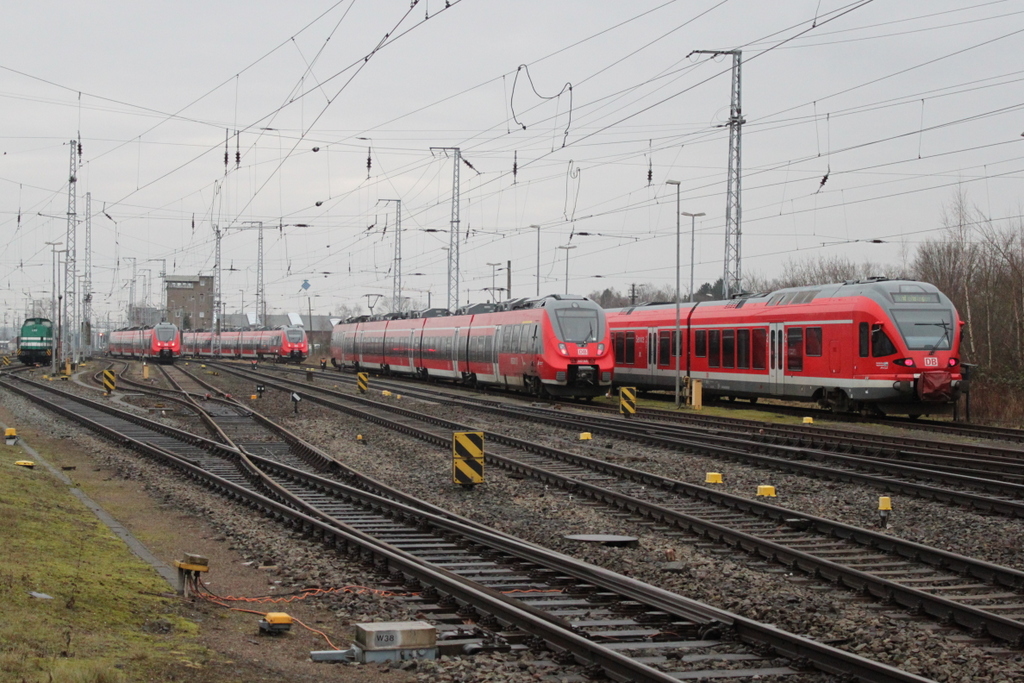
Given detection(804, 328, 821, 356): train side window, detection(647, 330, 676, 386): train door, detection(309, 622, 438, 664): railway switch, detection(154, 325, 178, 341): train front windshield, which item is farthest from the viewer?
detection(154, 325, 178, 341): train front windshield

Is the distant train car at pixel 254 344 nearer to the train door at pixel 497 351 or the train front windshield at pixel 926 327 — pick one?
the train door at pixel 497 351

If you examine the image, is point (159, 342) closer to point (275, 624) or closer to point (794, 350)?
point (794, 350)

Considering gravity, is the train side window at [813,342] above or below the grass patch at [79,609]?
above

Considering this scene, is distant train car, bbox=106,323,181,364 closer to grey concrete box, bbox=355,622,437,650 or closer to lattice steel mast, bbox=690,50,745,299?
lattice steel mast, bbox=690,50,745,299

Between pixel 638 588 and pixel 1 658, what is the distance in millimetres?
5061

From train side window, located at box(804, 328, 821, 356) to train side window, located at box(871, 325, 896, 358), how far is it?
2.11 m

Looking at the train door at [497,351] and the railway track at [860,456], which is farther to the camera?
the train door at [497,351]

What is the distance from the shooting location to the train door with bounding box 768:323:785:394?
2970 cm

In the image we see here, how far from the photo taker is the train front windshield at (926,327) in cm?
2589

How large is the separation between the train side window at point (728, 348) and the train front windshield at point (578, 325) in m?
4.21

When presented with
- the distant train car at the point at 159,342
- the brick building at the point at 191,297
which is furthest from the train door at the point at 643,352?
the brick building at the point at 191,297

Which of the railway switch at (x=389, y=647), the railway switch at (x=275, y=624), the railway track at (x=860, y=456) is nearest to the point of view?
the railway switch at (x=389, y=647)

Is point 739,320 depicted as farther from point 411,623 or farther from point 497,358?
point 411,623

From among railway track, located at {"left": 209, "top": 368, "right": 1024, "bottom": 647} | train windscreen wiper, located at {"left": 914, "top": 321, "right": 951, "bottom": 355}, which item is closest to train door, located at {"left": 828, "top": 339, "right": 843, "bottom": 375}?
train windscreen wiper, located at {"left": 914, "top": 321, "right": 951, "bottom": 355}
